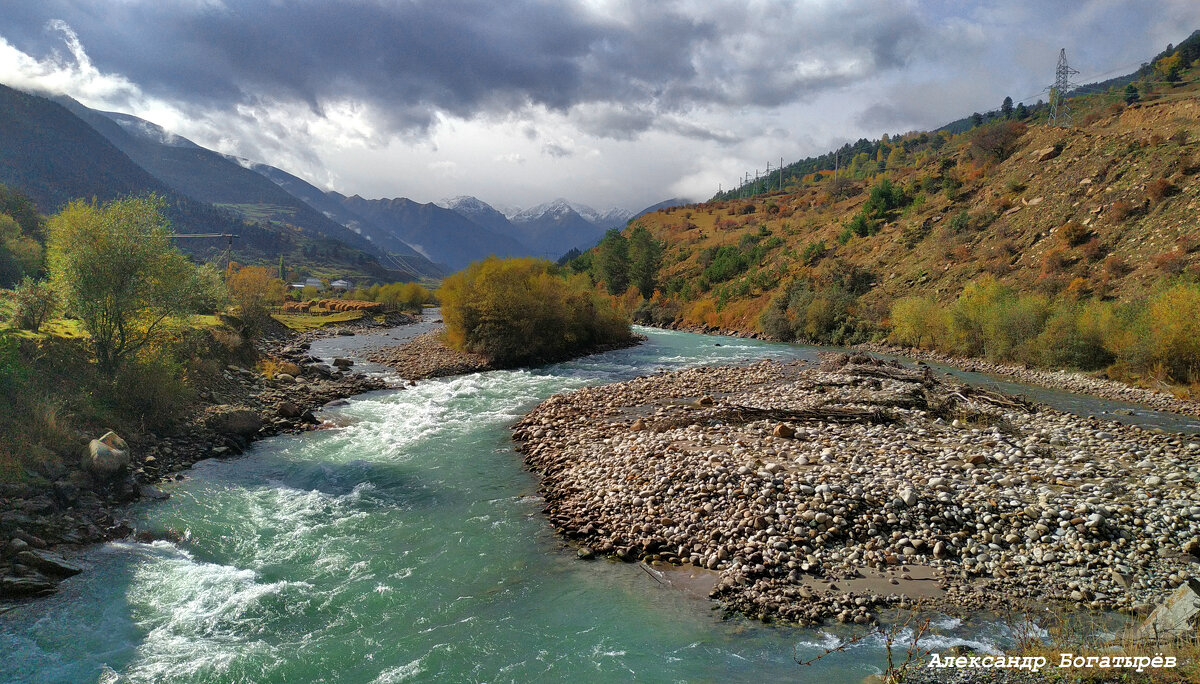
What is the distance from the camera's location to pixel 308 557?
11148 millimetres

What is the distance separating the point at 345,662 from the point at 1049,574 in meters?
11.6

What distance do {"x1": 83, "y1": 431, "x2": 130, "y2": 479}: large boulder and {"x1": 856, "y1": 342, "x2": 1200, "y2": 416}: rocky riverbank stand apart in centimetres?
3693

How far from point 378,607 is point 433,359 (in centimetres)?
3011

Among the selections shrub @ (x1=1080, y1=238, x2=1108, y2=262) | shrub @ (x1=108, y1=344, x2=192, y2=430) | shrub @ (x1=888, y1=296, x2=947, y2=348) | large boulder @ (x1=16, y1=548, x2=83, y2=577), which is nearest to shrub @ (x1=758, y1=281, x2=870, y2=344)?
shrub @ (x1=888, y1=296, x2=947, y2=348)

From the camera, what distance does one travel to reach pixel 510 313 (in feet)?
124

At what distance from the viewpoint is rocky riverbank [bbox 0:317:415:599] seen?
9992mm

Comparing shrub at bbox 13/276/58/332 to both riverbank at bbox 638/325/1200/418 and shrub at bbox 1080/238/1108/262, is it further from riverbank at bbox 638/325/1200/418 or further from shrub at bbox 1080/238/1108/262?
shrub at bbox 1080/238/1108/262

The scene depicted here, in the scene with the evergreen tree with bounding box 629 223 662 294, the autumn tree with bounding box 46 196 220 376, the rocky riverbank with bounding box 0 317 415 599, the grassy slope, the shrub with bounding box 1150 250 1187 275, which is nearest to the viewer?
the rocky riverbank with bounding box 0 317 415 599

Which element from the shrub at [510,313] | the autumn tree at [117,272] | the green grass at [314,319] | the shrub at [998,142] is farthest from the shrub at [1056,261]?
the green grass at [314,319]

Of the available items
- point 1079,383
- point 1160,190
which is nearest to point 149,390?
point 1079,383

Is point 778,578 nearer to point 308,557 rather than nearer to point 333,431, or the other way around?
point 308,557

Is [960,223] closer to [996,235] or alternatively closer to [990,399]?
[996,235]

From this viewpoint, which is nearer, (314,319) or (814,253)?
(814,253)

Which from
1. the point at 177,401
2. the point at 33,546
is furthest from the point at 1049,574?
the point at 177,401
